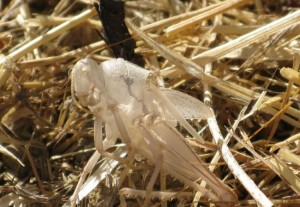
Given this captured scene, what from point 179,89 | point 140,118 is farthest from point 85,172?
point 179,89

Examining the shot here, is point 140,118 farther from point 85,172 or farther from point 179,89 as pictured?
point 179,89

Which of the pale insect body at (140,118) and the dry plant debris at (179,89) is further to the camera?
the dry plant debris at (179,89)

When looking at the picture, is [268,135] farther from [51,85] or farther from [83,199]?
[51,85]

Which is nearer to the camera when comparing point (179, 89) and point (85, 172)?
point (85, 172)

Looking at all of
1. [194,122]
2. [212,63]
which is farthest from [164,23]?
[194,122]

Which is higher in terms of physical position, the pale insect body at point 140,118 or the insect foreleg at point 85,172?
the pale insect body at point 140,118
